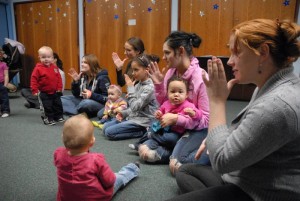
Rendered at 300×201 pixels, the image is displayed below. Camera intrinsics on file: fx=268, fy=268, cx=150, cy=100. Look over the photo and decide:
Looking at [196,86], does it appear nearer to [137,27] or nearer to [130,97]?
[130,97]

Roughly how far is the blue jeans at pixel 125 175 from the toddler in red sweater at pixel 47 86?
1.72 m

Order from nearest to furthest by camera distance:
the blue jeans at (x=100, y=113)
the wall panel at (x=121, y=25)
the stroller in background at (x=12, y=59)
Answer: the blue jeans at (x=100, y=113), the wall panel at (x=121, y=25), the stroller in background at (x=12, y=59)

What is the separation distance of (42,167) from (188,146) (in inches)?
42.4

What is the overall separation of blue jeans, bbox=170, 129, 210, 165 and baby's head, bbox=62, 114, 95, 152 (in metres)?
0.80

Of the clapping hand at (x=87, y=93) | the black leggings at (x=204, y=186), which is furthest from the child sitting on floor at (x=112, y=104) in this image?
the black leggings at (x=204, y=186)

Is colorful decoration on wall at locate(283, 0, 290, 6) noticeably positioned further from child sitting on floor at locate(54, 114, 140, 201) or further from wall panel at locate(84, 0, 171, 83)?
child sitting on floor at locate(54, 114, 140, 201)

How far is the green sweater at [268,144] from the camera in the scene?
2.54 feet

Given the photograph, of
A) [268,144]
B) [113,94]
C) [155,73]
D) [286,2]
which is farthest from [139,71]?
[286,2]

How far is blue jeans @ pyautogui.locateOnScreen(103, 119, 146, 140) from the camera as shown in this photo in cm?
260

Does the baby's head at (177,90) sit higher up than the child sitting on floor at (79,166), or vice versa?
the baby's head at (177,90)

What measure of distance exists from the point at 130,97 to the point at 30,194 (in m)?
1.21

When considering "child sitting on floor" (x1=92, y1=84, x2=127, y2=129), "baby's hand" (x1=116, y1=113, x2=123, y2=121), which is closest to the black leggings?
"baby's hand" (x1=116, y1=113, x2=123, y2=121)

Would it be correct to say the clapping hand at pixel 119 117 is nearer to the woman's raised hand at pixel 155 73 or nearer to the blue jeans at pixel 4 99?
the woman's raised hand at pixel 155 73

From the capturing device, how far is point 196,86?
1909 millimetres
